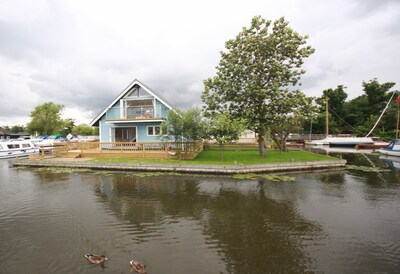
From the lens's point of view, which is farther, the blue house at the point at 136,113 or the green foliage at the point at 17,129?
the green foliage at the point at 17,129

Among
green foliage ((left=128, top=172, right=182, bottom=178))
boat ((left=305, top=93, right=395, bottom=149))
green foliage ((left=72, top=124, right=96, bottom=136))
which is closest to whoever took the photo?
green foliage ((left=128, top=172, right=182, bottom=178))

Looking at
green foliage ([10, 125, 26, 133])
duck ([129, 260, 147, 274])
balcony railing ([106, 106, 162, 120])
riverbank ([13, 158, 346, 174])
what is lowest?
duck ([129, 260, 147, 274])

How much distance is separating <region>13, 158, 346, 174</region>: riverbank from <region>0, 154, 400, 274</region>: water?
318 cm

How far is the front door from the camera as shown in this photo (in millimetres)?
28984

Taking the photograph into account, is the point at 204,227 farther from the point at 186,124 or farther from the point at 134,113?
the point at 134,113

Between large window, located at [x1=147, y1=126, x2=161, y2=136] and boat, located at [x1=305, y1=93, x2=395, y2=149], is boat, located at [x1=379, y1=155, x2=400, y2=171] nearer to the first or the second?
boat, located at [x1=305, y1=93, x2=395, y2=149]

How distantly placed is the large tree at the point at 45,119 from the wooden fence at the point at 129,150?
172 ft

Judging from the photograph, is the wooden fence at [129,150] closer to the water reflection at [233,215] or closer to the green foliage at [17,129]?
the water reflection at [233,215]

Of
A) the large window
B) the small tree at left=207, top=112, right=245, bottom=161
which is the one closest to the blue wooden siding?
the large window

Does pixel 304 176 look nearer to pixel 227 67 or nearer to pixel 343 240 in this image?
pixel 343 240

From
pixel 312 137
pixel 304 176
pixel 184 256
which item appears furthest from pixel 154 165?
pixel 312 137

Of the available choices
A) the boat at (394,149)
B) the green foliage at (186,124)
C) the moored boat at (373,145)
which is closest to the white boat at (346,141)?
the moored boat at (373,145)

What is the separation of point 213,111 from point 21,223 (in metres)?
17.1

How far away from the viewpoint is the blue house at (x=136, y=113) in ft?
86.7
